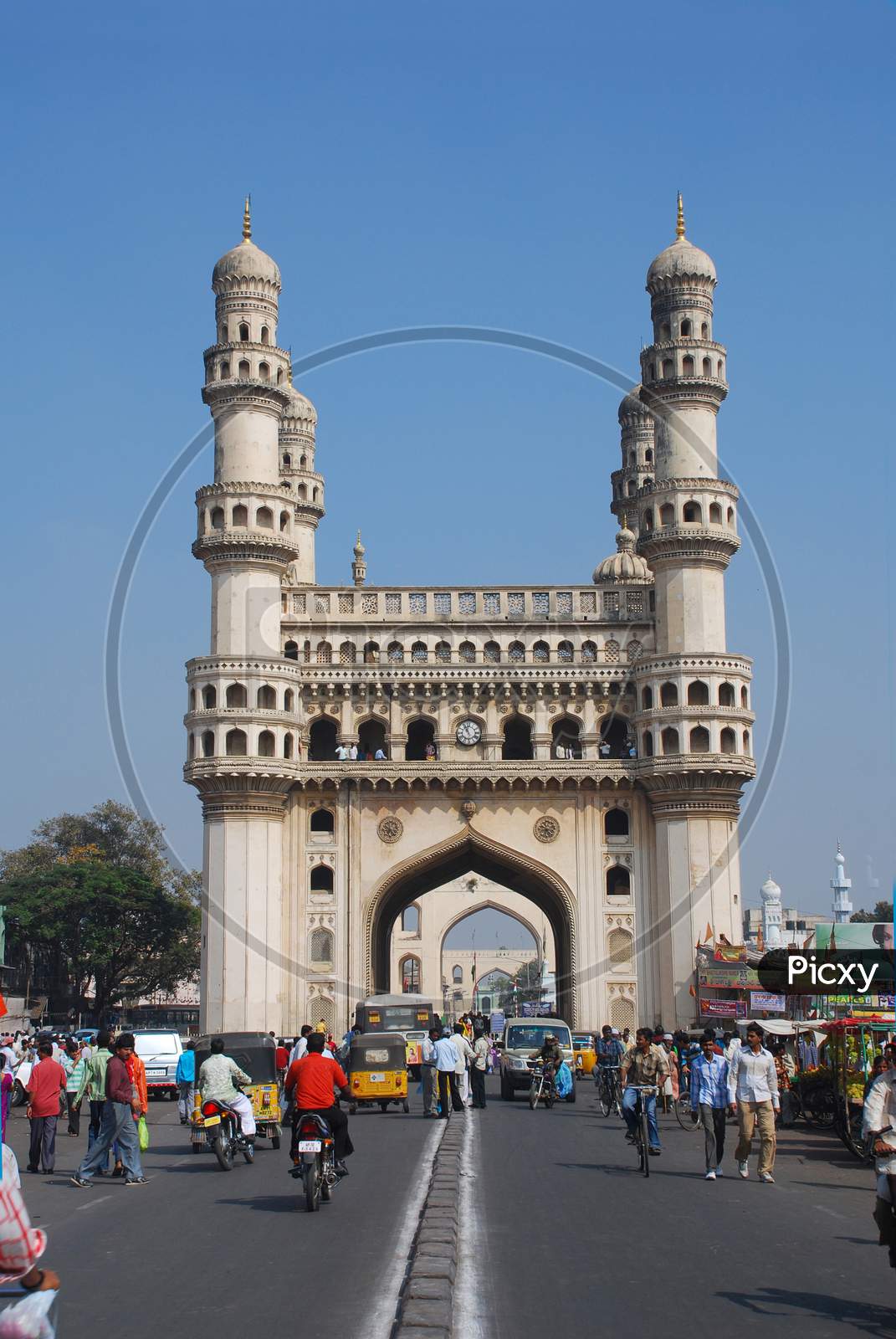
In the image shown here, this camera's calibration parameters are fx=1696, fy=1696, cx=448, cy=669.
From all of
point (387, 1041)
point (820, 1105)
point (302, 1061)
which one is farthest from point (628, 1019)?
point (302, 1061)

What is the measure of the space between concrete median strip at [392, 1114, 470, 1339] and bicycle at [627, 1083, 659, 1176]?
1955 mm

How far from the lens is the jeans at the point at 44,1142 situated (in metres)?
18.4

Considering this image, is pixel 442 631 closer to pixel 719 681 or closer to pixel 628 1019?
pixel 719 681

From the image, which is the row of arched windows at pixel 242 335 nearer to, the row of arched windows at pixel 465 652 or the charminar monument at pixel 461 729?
the charminar monument at pixel 461 729

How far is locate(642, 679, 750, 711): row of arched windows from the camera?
159ft

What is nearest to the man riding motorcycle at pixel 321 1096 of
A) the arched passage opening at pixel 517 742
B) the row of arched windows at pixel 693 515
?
the row of arched windows at pixel 693 515

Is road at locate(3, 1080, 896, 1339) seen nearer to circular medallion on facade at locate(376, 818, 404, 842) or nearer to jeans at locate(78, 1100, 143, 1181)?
jeans at locate(78, 1100, 143, 1181)

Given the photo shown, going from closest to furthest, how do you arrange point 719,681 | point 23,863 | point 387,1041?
point 387,1041, point 719,681, point 23,863

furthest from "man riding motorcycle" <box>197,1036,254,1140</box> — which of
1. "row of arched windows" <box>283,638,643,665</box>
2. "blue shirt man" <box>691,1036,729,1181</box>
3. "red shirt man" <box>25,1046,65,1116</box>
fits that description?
"row of arched windows" <box>283,638,643,665</box>

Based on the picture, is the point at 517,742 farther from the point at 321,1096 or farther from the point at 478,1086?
the point at 321,1096

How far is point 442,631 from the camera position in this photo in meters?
50.9

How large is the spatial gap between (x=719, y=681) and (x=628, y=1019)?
33.2 feet

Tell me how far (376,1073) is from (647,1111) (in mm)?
11180

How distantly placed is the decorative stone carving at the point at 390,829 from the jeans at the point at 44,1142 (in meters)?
32.0
